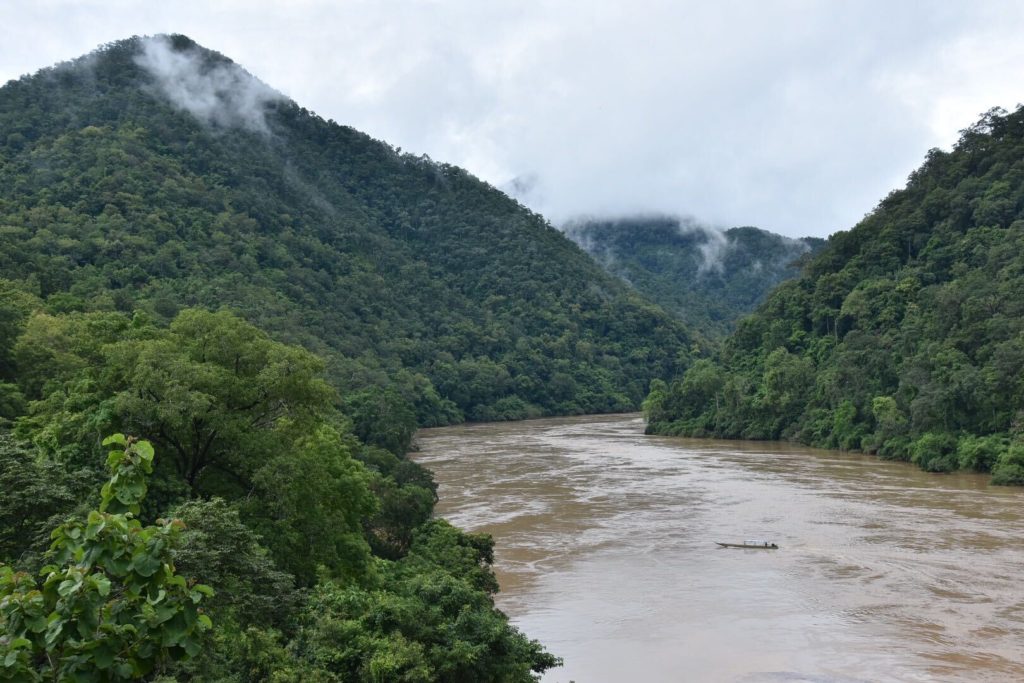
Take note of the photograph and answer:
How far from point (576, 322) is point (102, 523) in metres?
106

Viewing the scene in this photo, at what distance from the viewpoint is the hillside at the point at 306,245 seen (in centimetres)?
6425

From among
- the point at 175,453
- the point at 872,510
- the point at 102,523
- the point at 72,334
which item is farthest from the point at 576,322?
the point at 102,523

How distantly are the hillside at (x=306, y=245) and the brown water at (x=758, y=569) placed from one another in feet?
70.2

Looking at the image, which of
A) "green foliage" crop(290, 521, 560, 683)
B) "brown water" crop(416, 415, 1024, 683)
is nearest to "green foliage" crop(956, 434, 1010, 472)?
"brown water" crop(416, 415, 1024, 683)

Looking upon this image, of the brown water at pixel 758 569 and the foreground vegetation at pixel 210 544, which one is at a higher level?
the foreground vegetation at pixel 210 544

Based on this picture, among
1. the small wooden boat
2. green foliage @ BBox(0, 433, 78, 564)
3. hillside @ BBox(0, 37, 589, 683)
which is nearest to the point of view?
hillside @ BBox(0, 37, 589, 683)

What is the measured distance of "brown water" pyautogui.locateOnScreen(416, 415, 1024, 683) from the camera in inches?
682

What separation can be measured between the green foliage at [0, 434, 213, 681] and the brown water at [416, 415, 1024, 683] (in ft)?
46.2

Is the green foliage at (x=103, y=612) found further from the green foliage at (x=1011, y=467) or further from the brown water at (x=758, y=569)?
the green foliage at (x=1011, y=467)

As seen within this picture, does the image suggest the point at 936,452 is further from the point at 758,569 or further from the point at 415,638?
the point at 415,638

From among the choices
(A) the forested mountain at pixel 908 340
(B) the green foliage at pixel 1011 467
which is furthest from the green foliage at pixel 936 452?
(B) the green foliage at pixel 1011 467

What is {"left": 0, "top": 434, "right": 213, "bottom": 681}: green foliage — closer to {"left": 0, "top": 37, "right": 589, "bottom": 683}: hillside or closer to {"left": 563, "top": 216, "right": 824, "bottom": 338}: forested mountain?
{"left": 0, "top": 37, "right": 589, "bottom": 683}: hillside

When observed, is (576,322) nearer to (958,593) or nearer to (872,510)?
(872,510)

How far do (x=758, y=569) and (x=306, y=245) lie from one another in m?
75.0
